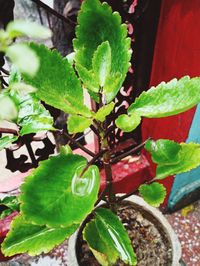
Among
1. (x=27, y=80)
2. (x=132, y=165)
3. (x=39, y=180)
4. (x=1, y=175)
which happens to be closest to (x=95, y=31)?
(x=27, y=80)

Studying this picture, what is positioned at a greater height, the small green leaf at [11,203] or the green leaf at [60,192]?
the green leaf at [60,192]

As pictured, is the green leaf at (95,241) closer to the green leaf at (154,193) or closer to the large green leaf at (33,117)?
the green leaf at (154,193)

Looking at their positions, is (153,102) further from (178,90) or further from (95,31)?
(95,31)

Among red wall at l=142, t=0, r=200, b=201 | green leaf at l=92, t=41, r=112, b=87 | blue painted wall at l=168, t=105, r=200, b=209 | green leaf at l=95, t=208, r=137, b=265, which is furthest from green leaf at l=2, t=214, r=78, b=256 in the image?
blue painted wall at l=168, t=105, r=200, b=209

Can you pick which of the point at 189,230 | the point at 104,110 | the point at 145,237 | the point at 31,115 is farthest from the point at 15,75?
the point at 189,230

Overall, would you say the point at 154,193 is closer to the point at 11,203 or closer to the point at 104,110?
the point at 104,110

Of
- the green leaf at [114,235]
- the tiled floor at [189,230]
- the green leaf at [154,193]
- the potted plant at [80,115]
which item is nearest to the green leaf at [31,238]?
the potted plant at [80,115]
